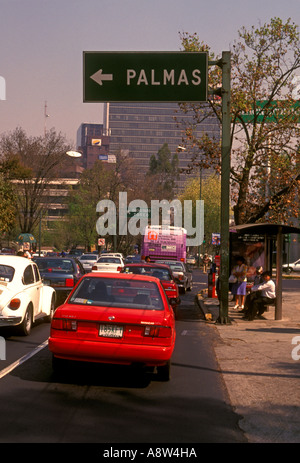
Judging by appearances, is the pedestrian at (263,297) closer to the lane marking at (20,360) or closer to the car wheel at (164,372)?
the lane marking at (20,360)

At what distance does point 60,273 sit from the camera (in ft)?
65.1

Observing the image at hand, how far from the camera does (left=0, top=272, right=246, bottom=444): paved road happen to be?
6.30 meters

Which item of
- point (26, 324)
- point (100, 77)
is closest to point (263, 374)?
point (26, 324)

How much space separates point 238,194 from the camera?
23781 millimetres

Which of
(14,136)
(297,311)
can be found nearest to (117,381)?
(297,311)

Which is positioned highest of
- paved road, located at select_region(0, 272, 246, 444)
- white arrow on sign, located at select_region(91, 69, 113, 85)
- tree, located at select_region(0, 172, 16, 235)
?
white arrow on sign, located at select_region(91, 69, 113, 85)

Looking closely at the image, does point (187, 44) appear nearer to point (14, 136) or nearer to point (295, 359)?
point (295, 359)

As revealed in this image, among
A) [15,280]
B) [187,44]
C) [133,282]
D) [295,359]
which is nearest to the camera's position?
[133,282]

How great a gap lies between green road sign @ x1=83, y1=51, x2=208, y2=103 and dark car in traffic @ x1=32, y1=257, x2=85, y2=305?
5.28 m

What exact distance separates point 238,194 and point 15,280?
493 inches

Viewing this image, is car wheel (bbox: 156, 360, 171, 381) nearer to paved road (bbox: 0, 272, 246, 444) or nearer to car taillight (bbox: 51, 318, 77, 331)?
paved road (bbox: 0, 272, 246, 444)

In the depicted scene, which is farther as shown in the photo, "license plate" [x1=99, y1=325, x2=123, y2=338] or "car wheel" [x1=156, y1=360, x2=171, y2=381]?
"car wheel" [x1=156, y1=360, x2=171, y2=381]

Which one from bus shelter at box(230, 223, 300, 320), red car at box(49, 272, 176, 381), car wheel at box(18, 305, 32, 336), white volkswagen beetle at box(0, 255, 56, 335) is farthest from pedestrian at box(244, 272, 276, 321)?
red car at box(49, 272, 176, 381)

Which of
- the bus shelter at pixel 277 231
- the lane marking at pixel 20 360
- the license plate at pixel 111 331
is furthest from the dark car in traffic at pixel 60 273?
the license plate at pixel 111 331
